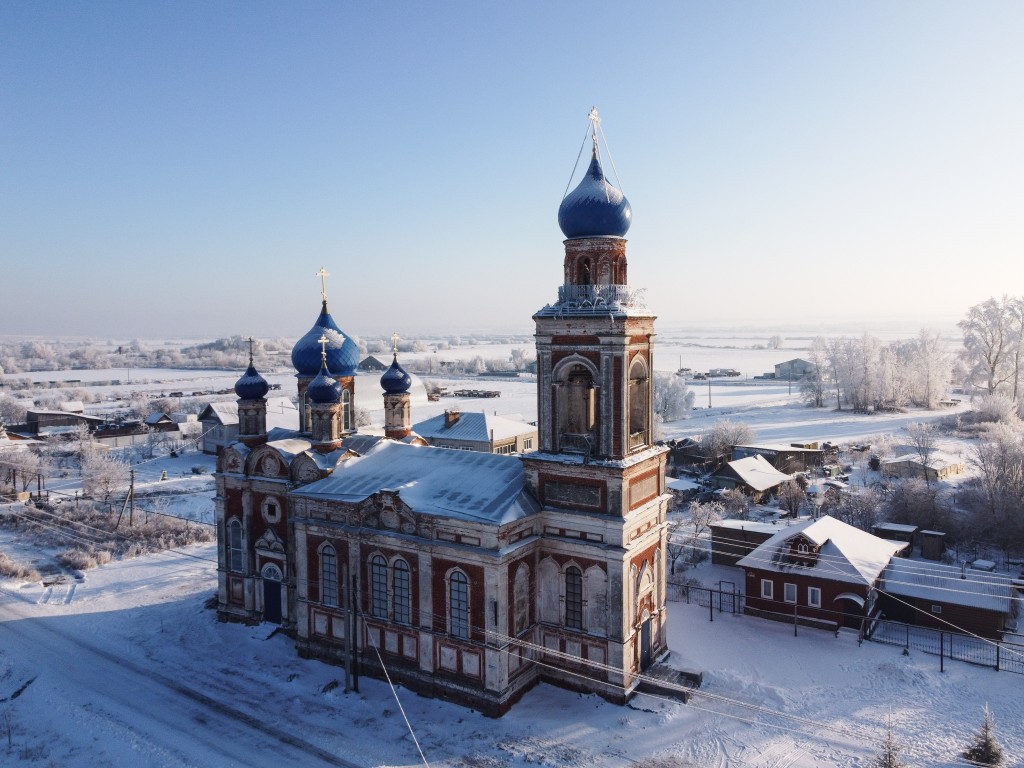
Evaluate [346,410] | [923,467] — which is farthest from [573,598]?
[923,467]

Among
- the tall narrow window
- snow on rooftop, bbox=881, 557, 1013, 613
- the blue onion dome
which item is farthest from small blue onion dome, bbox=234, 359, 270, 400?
snow on rooftop, bbox=881, 557, 1013, 613

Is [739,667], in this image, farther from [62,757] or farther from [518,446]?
[518,446]

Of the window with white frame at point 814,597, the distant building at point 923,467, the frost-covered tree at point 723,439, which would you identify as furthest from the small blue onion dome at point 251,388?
the distant building at point 923,467

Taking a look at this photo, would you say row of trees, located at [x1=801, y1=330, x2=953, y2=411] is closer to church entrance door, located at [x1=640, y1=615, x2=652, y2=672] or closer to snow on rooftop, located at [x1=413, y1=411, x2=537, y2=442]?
snow on rooftop, located at [x1=413, y1=411, x2=537, y2=442]

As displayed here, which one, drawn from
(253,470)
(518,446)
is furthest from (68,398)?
(253,470)

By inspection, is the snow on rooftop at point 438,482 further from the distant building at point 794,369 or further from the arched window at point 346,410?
the distant building at point 794,369
